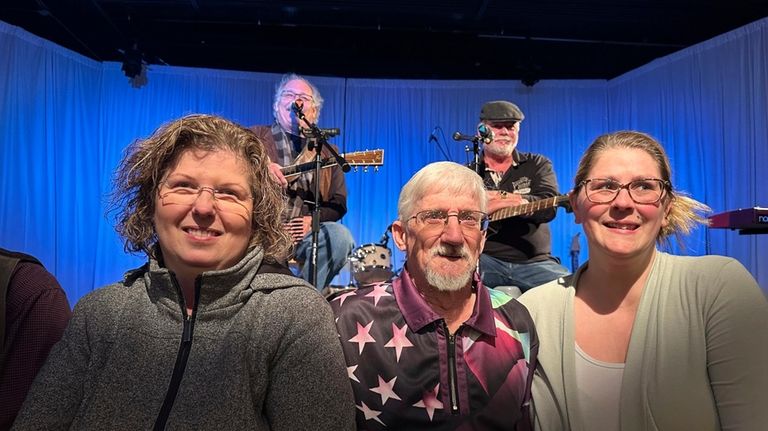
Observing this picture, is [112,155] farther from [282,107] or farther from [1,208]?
[282,107]

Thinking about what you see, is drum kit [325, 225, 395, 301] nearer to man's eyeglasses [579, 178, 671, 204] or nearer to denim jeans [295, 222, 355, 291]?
denim jeans [295, 222, 355, 291]

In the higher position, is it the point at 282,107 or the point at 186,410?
the point at 282,107

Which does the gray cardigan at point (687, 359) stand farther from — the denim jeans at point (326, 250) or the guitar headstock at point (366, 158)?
the guitar headstock at point (366, 158)

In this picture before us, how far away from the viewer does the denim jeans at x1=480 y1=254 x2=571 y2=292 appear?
151 inches

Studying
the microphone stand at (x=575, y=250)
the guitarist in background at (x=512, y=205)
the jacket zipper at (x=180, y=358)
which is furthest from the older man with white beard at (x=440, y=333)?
the microphone stand at (x=575, y=250)

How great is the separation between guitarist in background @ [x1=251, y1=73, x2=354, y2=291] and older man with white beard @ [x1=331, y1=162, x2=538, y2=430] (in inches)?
92.6

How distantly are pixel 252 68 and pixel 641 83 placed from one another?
17.4 feet

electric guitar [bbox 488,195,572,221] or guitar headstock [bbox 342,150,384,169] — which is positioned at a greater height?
guitar headstock [bbox 342,150,384,169]

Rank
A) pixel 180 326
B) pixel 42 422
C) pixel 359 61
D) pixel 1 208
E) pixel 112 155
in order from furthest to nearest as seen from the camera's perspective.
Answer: pixel 359 61 → pixel 112 155 → pixel 1 208 → pixel 180 326 → pixel 42 422

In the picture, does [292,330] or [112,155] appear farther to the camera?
[112,155]

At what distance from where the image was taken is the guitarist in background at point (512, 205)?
3900 mm

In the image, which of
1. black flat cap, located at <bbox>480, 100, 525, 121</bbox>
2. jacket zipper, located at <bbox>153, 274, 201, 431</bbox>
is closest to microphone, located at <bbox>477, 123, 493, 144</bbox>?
black flat cap, located at <bbox>480, 100, 525, 121</bbox>

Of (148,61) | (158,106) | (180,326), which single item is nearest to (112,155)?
(158,106)

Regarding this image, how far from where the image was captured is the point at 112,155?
766 cm
